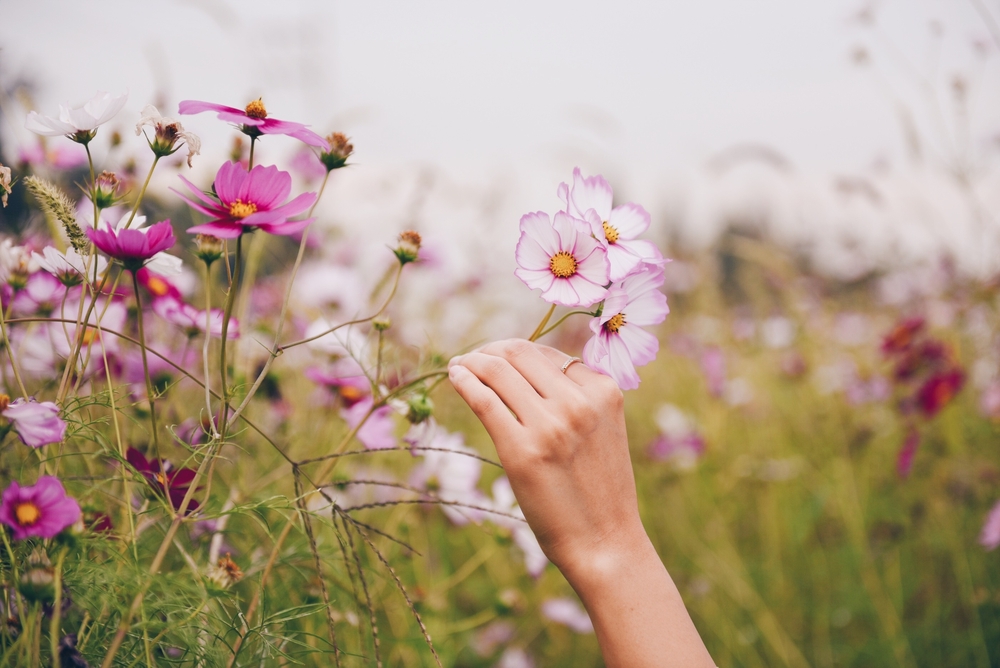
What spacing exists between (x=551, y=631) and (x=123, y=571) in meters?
0.85

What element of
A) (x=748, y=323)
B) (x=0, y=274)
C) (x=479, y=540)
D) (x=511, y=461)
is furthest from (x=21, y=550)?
(x=748, y=323)

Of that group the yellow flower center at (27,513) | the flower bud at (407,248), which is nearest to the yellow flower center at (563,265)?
the flower bud at (407,248)

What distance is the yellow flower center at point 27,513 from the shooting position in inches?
12.4

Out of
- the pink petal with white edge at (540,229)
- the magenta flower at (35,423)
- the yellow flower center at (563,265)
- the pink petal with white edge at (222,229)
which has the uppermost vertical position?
the pink petal with white edge at (540,229)

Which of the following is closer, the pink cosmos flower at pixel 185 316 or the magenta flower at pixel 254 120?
the magenta flower at pixel 254 120

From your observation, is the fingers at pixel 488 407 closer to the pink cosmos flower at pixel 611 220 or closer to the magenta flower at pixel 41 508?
the pink cosmos flower at pixel 611 220

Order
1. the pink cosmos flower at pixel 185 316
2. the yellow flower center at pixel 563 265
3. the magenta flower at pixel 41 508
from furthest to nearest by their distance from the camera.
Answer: the pink cosmos flower at pixel 185 316 → the yellow flower center at pixel 563 265 → the magenta flower at pixel 41 508

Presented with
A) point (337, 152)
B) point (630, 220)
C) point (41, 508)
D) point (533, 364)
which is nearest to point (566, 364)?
point (533, 364)

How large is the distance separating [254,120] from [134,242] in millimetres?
106

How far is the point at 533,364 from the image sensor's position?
423 millimetres

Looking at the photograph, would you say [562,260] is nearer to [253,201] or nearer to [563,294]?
[563,294]

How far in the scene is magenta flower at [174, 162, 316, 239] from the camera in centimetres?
35

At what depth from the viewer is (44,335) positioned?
0.62 meters

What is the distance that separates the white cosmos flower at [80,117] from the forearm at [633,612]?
1.41 ft
